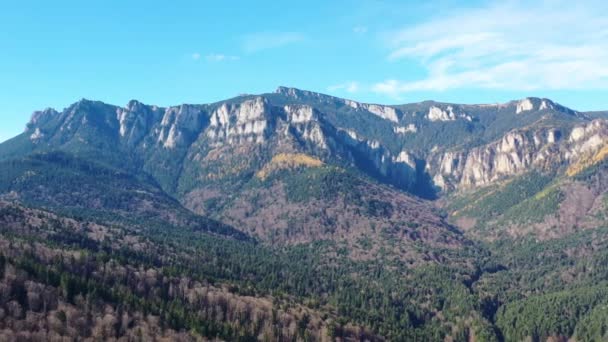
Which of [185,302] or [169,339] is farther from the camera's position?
[185,302]

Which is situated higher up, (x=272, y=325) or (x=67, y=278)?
(x=67, y=278)

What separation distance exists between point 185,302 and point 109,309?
114ft

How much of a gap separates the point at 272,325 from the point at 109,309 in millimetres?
51800

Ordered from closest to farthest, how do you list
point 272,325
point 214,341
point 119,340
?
point 119,340 → point 214,341 → point 272,325

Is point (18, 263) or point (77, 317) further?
point (18, 263)

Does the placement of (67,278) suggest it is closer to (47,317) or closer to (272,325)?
(47,317)

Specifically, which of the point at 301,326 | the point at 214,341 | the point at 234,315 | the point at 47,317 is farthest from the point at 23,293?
the point at 301,326

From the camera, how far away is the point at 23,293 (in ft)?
512

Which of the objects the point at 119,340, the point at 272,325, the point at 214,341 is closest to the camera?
the point at 119,340

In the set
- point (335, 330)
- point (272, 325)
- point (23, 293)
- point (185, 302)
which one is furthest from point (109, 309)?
point (335, 330)

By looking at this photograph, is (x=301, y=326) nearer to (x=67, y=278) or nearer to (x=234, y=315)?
(x=234, y=315)

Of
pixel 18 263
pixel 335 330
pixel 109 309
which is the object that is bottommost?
pixel 335 330

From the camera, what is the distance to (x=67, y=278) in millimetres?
168500

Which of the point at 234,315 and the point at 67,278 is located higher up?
the point at 67,278
